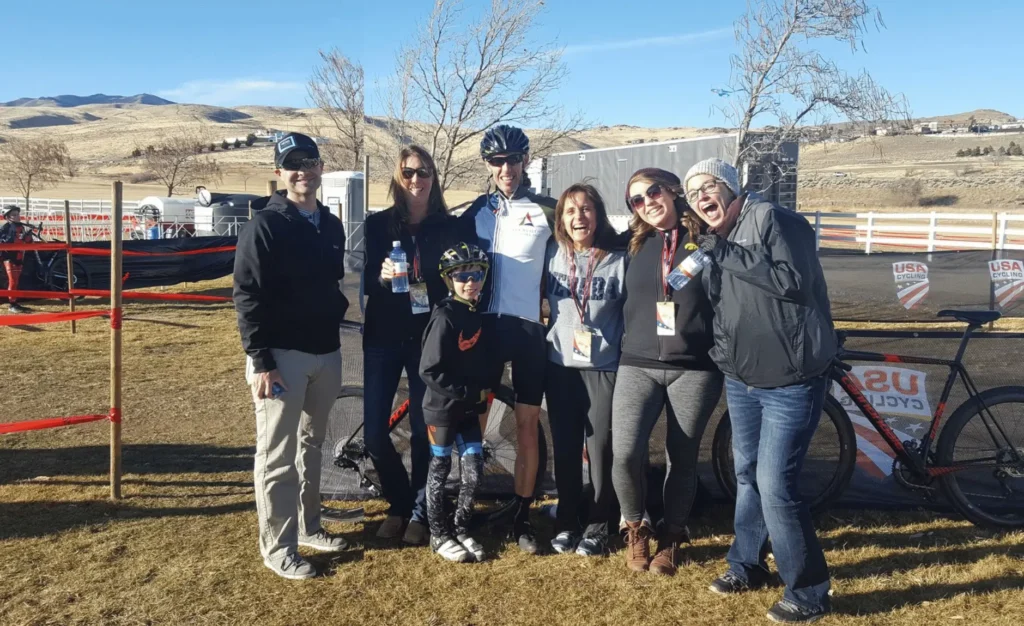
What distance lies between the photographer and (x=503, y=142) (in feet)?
→ 12.0

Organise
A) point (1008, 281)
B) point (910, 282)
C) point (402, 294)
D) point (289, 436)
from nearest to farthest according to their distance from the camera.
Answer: point (289, 436) < point (402, 294) < point (910, 282) < point (1008, 281)

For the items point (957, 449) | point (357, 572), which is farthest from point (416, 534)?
point (957, 449)

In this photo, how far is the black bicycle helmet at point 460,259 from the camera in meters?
3.47

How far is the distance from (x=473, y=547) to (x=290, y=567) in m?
0.89

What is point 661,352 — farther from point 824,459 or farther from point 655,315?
point 824,459

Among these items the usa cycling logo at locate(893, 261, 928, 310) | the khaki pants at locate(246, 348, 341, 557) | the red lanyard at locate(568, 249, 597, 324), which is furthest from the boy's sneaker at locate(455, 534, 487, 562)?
the usa cycling logo at locate(893, 261, 928, 310)

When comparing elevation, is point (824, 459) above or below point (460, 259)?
below

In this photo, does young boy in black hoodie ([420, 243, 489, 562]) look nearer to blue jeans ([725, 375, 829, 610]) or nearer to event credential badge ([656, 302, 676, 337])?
event credential badge ([656, 302, 676, 337])

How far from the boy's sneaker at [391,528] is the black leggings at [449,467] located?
0.97 ft

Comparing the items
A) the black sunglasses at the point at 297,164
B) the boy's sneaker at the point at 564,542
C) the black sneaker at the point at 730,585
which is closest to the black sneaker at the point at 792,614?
the black sneaker at the point at 730,585

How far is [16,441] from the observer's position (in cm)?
573

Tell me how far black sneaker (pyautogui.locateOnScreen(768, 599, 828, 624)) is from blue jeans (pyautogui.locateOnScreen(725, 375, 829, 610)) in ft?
0.08

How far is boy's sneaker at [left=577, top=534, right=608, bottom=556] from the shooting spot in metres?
3.80

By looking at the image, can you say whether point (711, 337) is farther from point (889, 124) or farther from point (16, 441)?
point (889, 124)
